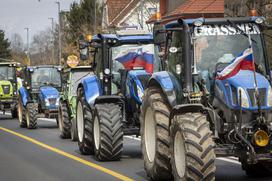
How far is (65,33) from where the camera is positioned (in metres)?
73.0

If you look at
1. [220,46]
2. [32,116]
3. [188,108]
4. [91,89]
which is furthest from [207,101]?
[32,116]

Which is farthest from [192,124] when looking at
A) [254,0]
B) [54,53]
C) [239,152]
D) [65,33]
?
[54,53]

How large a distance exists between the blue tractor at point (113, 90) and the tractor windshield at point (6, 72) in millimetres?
20531

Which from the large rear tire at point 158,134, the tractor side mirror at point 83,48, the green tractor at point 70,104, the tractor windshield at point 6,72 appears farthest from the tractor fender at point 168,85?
the tractor windshield at point 6,72

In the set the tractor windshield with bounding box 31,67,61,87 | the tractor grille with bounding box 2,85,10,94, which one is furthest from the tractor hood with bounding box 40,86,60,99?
the tractor grille with bounding box 2,85,10,94

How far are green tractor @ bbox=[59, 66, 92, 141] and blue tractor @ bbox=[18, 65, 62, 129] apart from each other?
3.48m

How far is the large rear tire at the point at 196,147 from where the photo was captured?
882 cm

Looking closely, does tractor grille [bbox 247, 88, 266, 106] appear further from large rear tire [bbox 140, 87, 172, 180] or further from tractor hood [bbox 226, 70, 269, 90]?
large rear tire [bbox 140, 87, 172, 180]

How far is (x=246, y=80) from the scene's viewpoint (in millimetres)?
9492

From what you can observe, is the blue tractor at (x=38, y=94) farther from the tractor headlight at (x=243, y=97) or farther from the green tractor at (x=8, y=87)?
the tractor headlight at (x=243, y=97)

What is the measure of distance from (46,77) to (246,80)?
63.3ft

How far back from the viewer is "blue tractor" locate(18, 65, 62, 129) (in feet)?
84.2

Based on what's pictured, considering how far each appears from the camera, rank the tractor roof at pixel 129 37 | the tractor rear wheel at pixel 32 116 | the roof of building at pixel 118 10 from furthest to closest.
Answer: the roof of building at pixel 118 10 → the tractor rear wheel at pixel 32 116 → the tractor roof at pixel 129 37

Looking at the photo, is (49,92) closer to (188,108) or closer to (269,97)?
(188,108)
